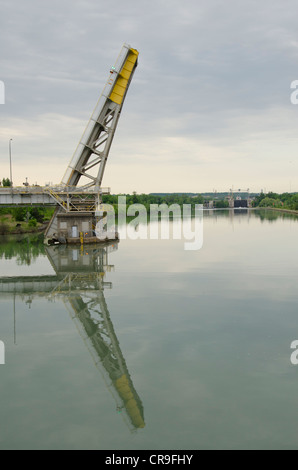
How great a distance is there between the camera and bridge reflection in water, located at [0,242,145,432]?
10046 millimetres

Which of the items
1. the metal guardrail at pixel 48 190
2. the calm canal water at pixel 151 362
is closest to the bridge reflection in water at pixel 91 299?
the calm canal water at pixel 151 362

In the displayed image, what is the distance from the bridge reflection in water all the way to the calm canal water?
5cm

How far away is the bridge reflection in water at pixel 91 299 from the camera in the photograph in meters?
10.0

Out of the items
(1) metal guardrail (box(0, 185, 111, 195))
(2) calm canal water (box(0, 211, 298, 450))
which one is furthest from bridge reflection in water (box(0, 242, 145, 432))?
(1) metal guardrail (box(0, 185, 111, 195))

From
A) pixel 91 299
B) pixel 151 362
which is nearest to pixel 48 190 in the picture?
pixel 91 299

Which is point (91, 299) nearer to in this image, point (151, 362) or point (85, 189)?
point (151, 362)

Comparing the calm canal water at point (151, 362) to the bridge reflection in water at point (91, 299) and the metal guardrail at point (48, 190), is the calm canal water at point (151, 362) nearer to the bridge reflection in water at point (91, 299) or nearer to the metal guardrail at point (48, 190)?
the bridge reflection in water at point (91, 299)

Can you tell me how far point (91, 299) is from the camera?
1948 cm

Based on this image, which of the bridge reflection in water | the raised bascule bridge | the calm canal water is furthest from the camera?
the raised bascule bridge

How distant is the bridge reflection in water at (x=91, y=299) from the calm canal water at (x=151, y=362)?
50 millimetres

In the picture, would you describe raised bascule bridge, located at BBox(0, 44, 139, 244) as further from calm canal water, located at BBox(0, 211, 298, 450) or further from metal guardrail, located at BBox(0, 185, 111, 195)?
calm canal water, located at BBox(0, 211, 298, 450)

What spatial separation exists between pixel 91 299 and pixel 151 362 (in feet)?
27.3

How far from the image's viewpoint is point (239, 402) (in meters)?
9.34
